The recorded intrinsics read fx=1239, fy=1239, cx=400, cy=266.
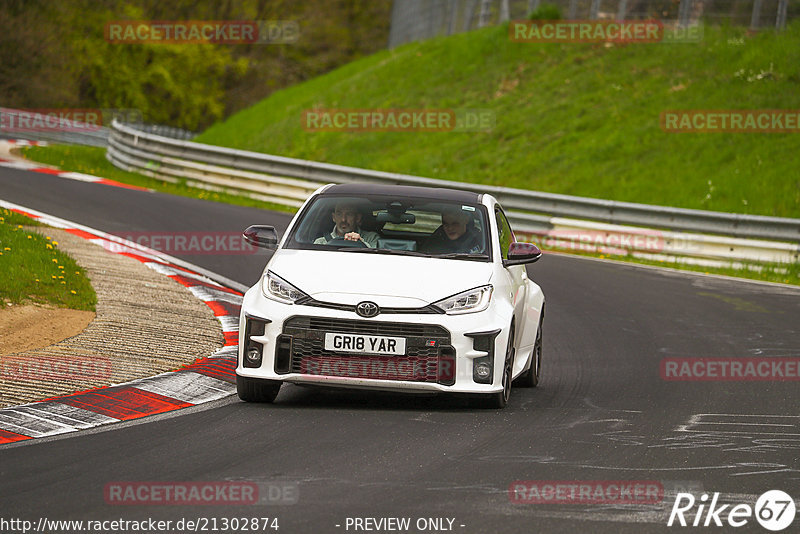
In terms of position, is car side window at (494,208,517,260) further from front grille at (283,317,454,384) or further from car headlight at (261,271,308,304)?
car headlight at (261,271,308,304)

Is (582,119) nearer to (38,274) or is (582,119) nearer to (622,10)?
(622,10)

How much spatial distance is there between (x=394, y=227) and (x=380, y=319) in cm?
136

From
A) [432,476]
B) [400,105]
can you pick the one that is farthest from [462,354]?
[400,105]

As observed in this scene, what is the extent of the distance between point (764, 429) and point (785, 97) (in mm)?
19508

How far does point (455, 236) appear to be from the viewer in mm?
9070

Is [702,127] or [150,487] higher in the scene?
[702,127]

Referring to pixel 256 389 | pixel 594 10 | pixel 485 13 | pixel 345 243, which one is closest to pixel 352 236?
pixel 345 243

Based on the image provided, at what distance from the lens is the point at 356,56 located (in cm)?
7325

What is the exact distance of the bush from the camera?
33156 mm

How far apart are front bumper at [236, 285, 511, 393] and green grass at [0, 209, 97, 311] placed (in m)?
3.42

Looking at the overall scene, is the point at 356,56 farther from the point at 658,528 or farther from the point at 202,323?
the point at 658,528

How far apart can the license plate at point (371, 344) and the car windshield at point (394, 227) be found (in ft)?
3.19

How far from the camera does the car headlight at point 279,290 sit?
8133 mm

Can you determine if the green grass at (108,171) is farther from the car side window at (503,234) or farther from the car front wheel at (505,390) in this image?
the car front wheel at (505,390)
